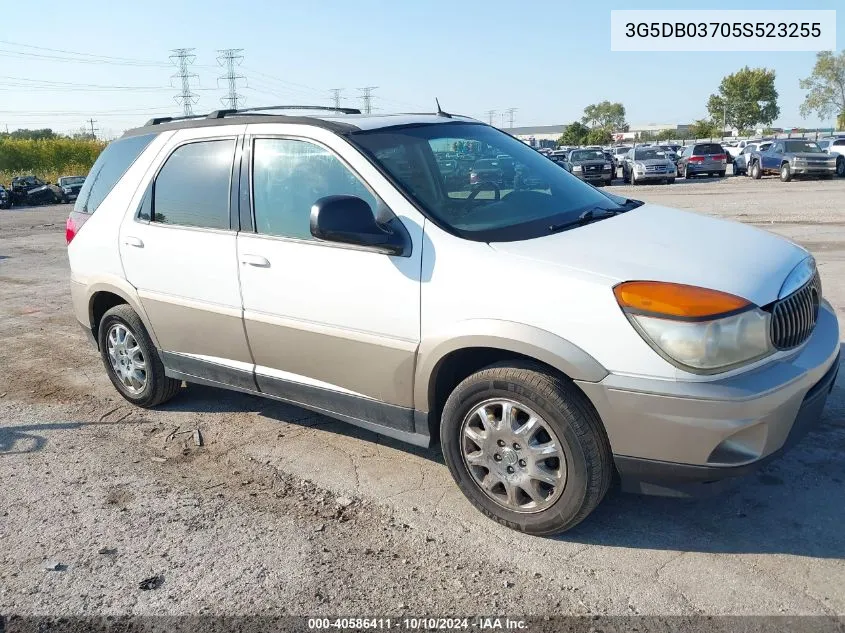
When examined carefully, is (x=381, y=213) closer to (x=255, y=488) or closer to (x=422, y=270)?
(x=422, y=270)

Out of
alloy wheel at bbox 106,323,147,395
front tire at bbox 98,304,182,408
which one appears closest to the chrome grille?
front tire at bbox 98,304,182,408

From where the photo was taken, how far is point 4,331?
777 centimetres

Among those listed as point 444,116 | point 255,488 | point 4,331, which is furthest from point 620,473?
point 4,331

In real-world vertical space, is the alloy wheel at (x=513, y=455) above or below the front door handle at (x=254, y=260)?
below

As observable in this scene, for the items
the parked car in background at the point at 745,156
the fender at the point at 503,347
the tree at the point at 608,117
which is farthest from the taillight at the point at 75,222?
the tree at the point at 608,117

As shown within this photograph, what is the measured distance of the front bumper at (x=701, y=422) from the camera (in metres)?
2.83

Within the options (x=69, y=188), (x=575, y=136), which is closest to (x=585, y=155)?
(x=69, y=188)

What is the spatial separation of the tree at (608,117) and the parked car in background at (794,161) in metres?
119

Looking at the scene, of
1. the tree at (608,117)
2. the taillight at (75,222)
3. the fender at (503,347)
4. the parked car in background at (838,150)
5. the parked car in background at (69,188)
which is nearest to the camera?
the fender at (503,347)

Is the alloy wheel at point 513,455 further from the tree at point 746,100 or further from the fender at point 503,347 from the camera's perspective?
the tree at point 746,100

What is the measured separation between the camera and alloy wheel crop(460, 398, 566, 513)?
3.20 m

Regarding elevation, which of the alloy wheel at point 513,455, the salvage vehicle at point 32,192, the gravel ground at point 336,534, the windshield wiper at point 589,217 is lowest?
the gravel ground at point 336,534

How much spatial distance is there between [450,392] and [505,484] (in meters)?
0.53

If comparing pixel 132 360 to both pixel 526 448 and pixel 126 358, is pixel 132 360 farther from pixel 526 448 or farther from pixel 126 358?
pixel 526 448
